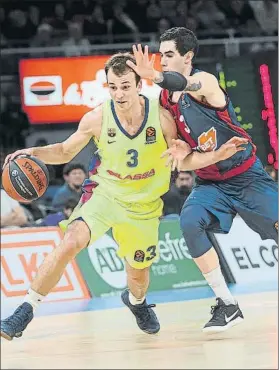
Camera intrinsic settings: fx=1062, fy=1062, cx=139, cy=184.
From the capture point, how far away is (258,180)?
5.34m

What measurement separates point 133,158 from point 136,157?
0.7 inches

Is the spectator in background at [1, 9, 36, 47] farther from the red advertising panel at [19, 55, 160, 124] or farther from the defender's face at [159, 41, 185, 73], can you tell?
the defender's face at [159, 41, 185, 73]

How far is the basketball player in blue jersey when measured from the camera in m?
4.84

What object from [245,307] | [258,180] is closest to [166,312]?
[245,307]

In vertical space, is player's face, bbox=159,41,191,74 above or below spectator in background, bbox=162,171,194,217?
above

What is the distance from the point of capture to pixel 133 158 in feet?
16.1

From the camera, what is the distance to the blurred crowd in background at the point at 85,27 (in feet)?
23.8

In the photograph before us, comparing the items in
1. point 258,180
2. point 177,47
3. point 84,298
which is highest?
point 177,47

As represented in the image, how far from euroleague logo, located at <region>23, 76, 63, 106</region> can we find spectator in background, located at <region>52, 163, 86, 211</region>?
0.35 meters

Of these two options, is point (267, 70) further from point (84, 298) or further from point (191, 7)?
point (84, 298)

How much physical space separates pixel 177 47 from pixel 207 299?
3898mm

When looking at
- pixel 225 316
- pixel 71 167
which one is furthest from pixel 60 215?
pixel 225 316

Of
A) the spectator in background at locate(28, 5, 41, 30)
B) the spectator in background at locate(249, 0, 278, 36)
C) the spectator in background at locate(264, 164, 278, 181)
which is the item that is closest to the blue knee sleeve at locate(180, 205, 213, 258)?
the spectator in background at locate(264, 164, 278, 181)

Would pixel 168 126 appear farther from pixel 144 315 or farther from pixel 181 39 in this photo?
pixel 144 315
